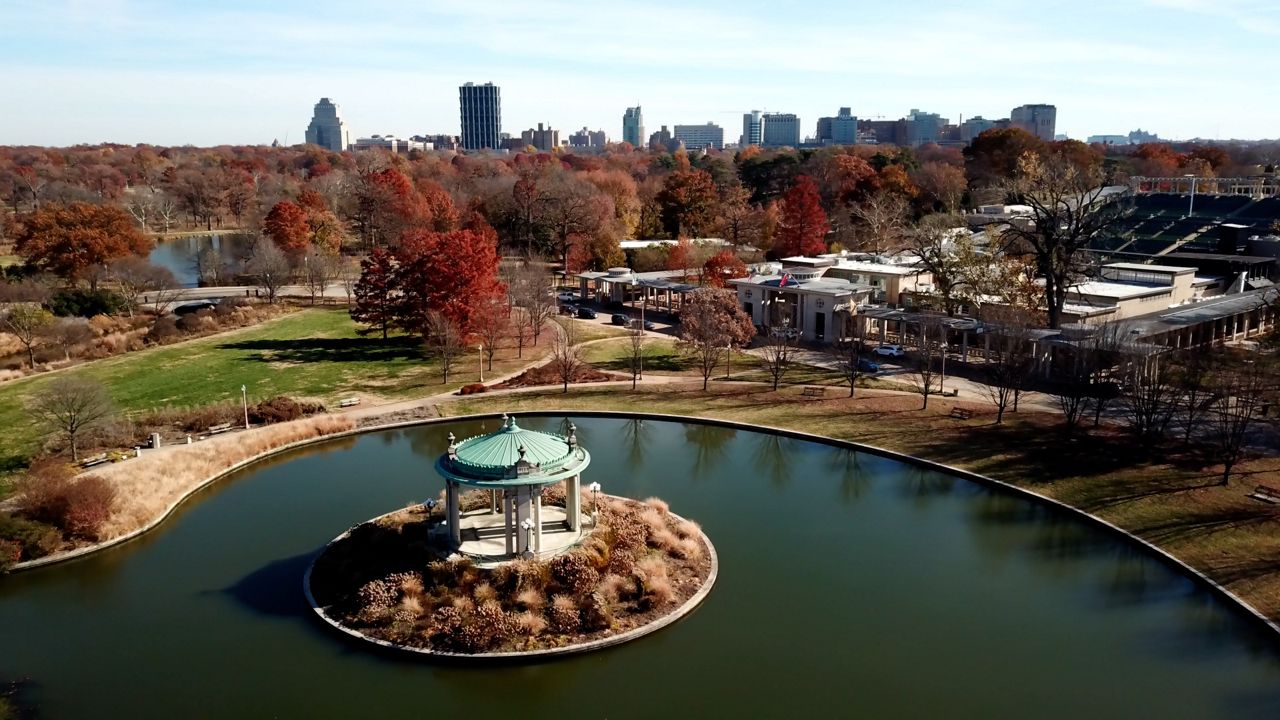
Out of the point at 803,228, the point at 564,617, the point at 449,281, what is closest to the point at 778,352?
the point at 449,281

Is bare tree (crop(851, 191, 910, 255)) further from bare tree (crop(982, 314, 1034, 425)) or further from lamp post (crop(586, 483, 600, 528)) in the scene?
lamp post (crop(586, 483, 600, 528))

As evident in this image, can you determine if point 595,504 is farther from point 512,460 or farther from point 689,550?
point 512,460

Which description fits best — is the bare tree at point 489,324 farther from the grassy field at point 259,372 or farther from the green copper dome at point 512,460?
the green copper dome at point 512,460

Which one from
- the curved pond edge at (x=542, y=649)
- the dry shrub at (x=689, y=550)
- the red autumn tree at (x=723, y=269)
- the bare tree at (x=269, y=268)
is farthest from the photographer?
the bare tree at (x=269, y=268)

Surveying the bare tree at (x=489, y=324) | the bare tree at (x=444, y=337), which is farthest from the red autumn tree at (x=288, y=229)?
the bare tree at (x=489, y=324)

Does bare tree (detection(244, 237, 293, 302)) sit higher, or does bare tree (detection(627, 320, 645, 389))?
bare tree (detection(244, 237, 293, 302))

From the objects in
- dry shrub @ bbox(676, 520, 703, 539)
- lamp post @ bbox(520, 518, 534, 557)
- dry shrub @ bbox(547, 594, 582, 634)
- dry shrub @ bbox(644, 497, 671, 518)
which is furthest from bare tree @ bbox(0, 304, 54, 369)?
dry shrub @ bbox(547, 594, 582, 634)
